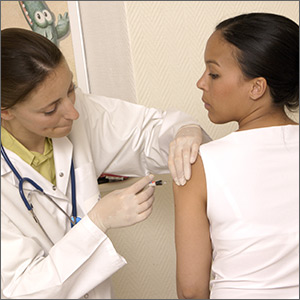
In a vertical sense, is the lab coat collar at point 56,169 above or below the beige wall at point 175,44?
below

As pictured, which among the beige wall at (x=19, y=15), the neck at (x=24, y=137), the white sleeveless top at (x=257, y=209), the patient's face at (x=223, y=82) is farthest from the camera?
the beige wall at (x=19, y=15)

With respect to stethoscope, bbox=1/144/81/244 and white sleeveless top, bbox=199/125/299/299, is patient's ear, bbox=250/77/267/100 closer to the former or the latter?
white sleeveless top, bbox=199/125/299/299

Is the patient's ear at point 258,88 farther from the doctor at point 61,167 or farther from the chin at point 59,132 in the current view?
the chin at point 59,132

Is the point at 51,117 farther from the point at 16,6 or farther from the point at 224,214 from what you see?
the point at 16,6

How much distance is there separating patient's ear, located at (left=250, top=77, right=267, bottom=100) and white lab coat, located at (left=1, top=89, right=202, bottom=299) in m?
0.39

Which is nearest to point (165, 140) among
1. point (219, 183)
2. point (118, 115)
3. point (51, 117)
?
point (118, 115)

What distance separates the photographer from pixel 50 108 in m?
1.24

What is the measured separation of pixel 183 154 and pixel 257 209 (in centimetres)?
23

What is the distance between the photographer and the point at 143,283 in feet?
6.66

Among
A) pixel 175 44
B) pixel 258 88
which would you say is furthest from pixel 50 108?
pixel 175 44

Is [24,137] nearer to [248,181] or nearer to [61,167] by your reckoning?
[61,167]

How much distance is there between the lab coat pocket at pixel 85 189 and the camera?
1.39 metres

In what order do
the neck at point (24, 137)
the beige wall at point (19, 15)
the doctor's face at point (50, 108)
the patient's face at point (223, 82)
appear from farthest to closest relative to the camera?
1. the beige wall at point (19, 15)
2. the neck at point (24, 137)
3. the doctor's face at point (50, 108)
4. the patient's face at point (223, 82)

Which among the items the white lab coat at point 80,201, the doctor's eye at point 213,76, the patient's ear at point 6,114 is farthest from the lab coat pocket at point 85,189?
the doctor's eye at point 213,76
